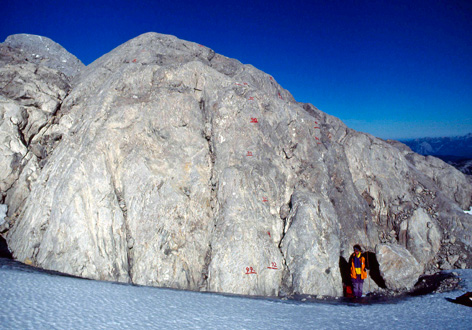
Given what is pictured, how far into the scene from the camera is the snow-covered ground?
759 cm

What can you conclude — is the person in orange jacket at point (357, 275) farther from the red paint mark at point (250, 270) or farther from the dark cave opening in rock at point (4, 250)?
the dark cave opening in rock at point (4, 250)

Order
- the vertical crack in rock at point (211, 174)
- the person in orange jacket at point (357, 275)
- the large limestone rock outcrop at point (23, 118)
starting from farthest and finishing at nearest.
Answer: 1. the large limestone rock outcrop at point (23, 118)
2. the vertical crack in rock at point (211, 174)
3. the person in orange jacket at point (357, 275)

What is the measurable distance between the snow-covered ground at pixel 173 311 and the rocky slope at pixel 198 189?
278cm

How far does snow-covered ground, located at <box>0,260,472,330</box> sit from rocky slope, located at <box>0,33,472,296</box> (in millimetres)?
2777

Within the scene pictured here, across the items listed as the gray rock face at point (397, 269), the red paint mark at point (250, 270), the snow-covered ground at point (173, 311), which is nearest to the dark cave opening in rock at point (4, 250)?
the snow-covered ground at point (173, 311)

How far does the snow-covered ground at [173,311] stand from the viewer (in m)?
7.59

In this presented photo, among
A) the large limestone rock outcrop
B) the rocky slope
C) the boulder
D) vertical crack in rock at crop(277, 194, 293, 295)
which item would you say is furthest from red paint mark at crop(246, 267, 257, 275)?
the large limestone rock outcrop

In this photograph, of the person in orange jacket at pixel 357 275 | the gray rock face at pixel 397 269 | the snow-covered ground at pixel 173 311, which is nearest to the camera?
the snow-covered ground at pixel 173 311

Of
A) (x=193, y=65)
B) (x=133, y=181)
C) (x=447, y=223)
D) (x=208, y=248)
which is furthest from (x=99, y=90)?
(x=447, y=223)

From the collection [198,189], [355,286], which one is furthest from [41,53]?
[355,286]

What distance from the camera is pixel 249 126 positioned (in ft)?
61.7

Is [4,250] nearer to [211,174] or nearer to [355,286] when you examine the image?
[211,174]

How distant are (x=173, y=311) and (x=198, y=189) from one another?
8490 mm

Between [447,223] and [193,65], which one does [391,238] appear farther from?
[193,65]
